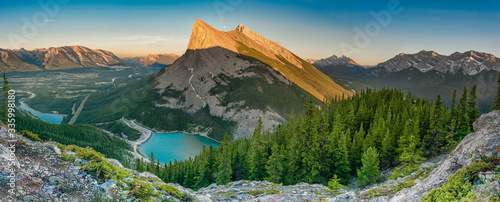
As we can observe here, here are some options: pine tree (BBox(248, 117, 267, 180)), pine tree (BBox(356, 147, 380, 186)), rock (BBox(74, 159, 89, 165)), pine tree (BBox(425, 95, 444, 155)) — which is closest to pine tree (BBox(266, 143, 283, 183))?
pine tree (BBox(248, 117, 267, 180))

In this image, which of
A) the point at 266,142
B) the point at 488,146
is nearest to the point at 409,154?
the point at 488,146

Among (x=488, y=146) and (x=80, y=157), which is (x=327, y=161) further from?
(x=80, y=157)

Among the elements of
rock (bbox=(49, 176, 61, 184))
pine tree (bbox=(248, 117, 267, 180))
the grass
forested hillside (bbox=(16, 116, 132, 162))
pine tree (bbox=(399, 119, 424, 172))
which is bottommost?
forested hillside (bbox=(16, 116, 132, 162))

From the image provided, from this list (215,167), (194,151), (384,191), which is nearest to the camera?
(384,191)

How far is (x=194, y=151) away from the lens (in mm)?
A: 190500

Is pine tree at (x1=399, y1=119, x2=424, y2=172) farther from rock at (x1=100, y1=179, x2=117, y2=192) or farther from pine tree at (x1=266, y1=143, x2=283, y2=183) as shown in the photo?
rock at (x1=100, y1=179, x2=117, y2=192)

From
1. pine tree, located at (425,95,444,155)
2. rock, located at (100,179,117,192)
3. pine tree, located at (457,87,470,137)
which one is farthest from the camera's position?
pine tree, located at (425,95,444,155)

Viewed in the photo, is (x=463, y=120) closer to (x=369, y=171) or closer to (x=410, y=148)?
(x=410, y=148)

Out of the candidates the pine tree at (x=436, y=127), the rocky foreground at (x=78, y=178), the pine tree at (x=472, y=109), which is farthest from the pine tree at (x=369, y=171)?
the pine tree at (x=472, y=109)

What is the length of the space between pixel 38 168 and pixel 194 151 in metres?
184

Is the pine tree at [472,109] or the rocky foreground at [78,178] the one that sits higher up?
the pine tree at [472,109]

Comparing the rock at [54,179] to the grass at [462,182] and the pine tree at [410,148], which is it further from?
the pine tree at [410,148]

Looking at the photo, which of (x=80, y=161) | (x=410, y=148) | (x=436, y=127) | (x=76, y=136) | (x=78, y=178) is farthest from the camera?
(x=76, y=136)

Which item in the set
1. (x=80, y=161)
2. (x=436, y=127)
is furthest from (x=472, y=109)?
(x=80, y=161)
